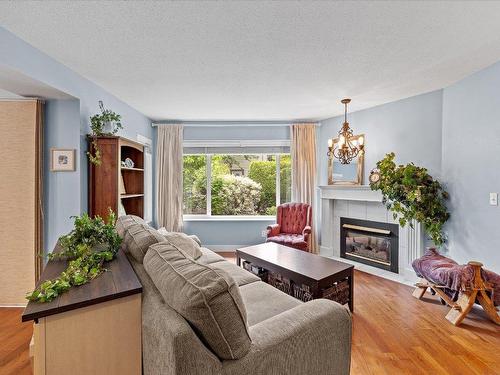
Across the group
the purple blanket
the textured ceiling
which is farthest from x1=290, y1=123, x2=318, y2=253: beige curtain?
the purple blanket

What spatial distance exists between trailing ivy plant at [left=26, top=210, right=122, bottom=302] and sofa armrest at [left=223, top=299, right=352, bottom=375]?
82 cm

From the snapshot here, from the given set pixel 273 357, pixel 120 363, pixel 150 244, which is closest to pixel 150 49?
pixel 150 244

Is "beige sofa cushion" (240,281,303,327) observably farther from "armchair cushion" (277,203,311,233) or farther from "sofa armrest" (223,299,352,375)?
"armchair cushion" (277,203,311,233)

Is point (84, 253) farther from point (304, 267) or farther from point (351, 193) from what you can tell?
point (351, 193)

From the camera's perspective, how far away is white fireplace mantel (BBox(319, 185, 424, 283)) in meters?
3.38

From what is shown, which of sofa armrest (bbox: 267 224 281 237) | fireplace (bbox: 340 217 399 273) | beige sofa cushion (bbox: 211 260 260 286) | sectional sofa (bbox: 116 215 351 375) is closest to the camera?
sectional sofa (bbox: 116 215 351 375)

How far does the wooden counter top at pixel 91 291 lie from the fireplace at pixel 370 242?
11.5 ft

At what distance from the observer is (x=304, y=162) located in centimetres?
469

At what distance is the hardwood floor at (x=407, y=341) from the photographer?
1.85 metres

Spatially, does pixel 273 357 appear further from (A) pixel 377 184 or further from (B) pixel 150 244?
(A) pixel 377 184

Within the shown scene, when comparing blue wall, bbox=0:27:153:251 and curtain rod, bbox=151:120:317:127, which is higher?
curtain rod, bbox=151:120:317:127

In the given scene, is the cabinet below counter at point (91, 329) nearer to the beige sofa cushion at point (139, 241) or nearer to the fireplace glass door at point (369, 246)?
the beige sofa cushion at point (139, 241)

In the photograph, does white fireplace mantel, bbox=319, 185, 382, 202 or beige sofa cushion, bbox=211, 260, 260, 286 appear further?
white fireplace mantel, bbox=319, 185, 382, 202

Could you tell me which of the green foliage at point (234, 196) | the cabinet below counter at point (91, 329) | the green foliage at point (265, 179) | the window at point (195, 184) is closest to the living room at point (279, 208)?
the cabinet below counter at point (91, 329)
